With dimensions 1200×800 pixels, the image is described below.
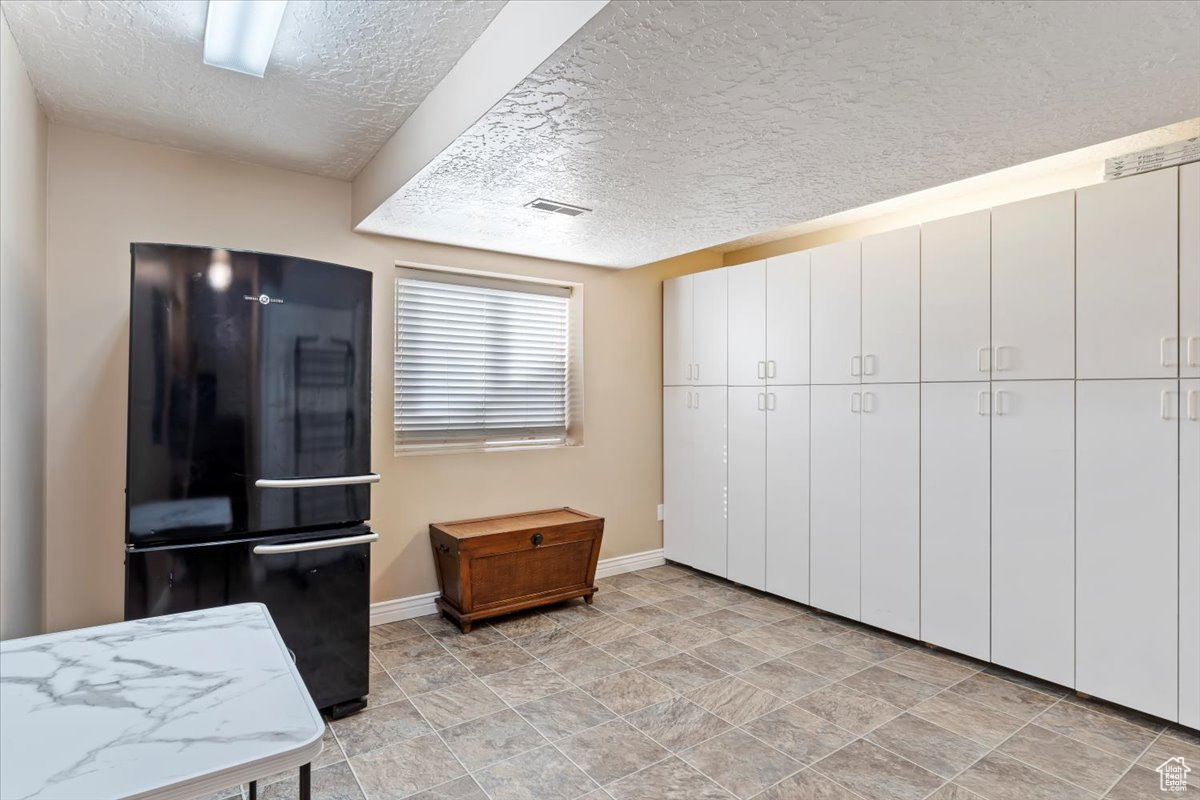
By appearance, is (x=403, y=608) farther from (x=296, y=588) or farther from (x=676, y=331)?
(x=676, y=331)

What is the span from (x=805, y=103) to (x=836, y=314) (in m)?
1.83

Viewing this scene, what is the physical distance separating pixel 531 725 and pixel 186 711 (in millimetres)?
1706

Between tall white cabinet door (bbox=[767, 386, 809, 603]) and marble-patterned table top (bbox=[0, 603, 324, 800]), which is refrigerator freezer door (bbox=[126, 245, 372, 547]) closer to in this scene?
marble-patterned table top (bbox=[0, 603, 324, 800])

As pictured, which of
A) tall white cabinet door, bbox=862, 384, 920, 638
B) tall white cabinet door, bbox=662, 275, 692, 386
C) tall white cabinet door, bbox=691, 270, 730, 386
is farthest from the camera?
tall white cabinet door, bbox=662, 275, 692, 386

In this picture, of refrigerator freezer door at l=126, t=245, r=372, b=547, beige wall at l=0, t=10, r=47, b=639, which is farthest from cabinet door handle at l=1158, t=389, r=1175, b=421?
beige wall at l=0, t=10, r=47, b=639

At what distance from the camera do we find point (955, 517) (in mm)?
2959

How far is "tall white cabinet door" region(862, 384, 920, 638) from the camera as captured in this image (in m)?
3.12

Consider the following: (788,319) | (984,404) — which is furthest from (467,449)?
(984,404)

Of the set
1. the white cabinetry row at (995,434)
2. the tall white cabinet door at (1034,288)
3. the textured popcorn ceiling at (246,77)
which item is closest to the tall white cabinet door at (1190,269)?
the white cabinetry row at (995,434)

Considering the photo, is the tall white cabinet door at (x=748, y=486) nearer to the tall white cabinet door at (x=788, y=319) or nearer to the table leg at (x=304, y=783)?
the tall white cabinet door at (x=788, y=319)

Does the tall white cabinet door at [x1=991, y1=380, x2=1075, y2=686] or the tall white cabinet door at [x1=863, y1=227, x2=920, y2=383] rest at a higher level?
the tall white cabinet door at [x1=863, y1=227, x2=920, y2=383]

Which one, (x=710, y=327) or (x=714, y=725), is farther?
(x=710, y=327)

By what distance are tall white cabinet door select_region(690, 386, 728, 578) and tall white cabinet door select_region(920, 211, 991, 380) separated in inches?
54.9

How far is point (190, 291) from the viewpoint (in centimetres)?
208
